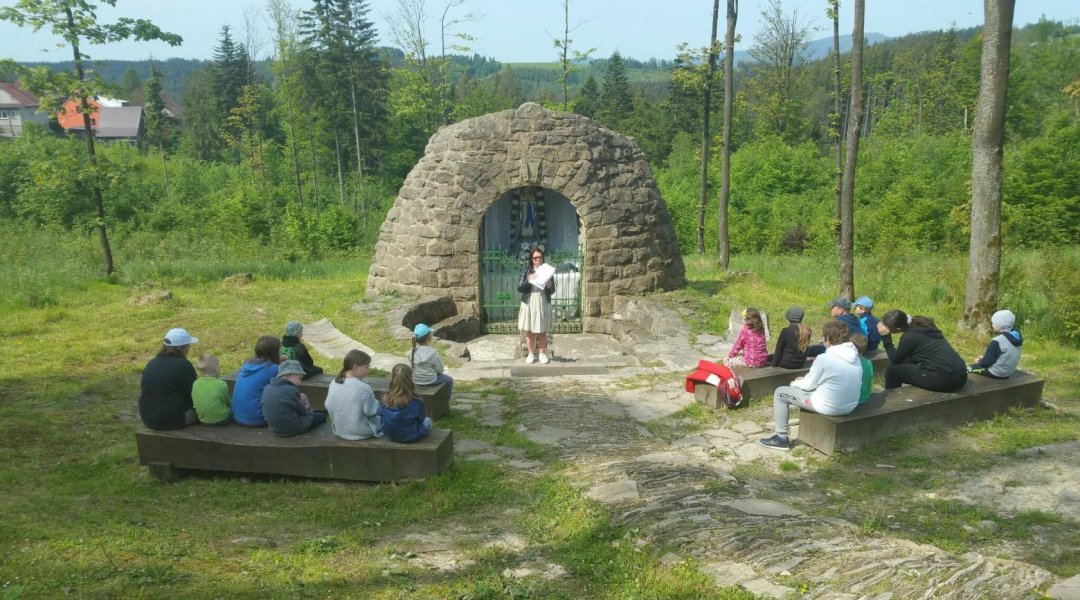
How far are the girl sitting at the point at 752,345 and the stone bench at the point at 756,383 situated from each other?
10 cm

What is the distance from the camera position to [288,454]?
5.34 metres

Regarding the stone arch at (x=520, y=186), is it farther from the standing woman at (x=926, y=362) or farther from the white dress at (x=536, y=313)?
the standing woman at (x=926, y=362)

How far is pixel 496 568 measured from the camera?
3.99 m

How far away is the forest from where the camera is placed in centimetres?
2403

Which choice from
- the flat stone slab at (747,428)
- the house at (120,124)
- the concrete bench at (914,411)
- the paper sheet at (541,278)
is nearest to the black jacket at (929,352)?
the concrete bench at (914,411)

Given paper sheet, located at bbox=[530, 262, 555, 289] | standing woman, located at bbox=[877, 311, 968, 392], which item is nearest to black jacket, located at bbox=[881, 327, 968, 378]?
standing woman, located at bbox=[877, 311, 968, 392]

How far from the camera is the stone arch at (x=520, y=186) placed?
12062mm

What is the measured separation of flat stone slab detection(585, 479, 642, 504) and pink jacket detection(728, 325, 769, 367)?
9.95 ft

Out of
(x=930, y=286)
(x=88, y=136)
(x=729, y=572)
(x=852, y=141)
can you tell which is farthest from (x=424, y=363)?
(x=88, y=136)

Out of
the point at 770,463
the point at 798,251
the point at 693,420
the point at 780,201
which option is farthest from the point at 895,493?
the point at 780,201

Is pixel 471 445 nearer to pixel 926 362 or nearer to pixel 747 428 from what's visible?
pixel 747 428

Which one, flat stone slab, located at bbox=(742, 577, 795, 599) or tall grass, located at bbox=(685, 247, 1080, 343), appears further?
tall grass, located at bbox=(685, 247, 1080, 343)

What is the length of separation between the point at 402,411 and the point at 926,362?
15.6 ft

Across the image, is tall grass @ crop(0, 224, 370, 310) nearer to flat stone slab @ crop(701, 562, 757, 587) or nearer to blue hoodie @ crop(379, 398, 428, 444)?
blue hoodie @ crop(379, 398, 428, 444)
